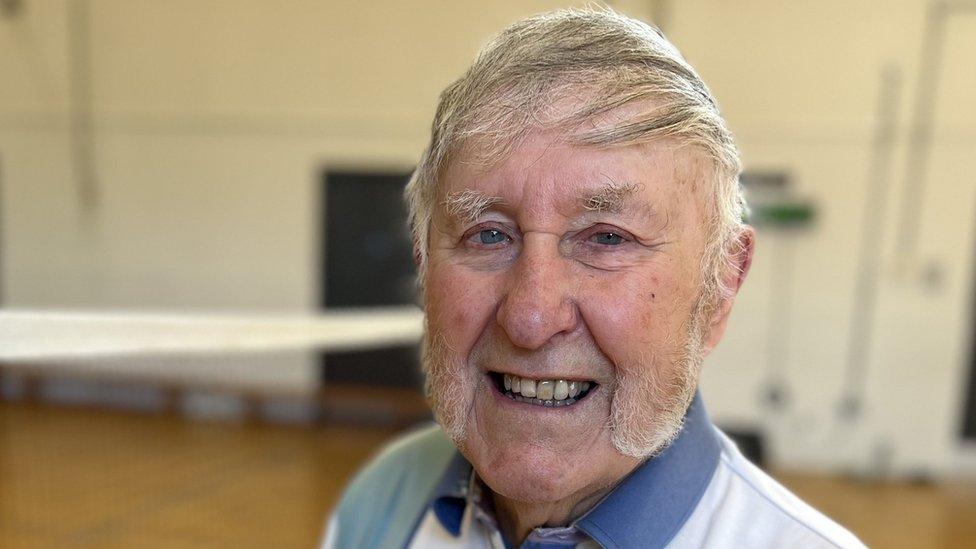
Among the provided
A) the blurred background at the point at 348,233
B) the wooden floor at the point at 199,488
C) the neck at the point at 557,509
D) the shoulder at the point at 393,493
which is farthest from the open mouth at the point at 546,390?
the blurred background at the point at 348,233

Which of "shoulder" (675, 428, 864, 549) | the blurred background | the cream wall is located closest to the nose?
"shoulder" (675, 428, 864, 549)

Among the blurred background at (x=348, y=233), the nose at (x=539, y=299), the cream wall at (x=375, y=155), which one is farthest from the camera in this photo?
the cream wall at (x=375, y=155)

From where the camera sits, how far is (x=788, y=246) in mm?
6430

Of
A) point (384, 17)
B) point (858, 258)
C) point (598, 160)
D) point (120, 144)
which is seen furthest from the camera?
point (120, 144)

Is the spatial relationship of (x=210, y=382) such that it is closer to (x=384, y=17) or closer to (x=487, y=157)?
(x=384, y=17)

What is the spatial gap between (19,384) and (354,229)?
406 centimetres

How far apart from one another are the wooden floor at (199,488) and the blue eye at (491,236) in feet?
13.9

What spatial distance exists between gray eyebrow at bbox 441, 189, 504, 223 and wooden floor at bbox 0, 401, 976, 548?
4228 millimetres

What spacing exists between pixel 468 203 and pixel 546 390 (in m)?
0.27

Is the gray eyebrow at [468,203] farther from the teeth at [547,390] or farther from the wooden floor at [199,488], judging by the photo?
the wooden floor at [199,488]

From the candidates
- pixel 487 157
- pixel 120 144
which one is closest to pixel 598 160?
pixel 487 157

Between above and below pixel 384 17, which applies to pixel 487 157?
below

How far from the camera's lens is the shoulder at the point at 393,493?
1263 mm

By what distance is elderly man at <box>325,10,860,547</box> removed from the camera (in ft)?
2.87
